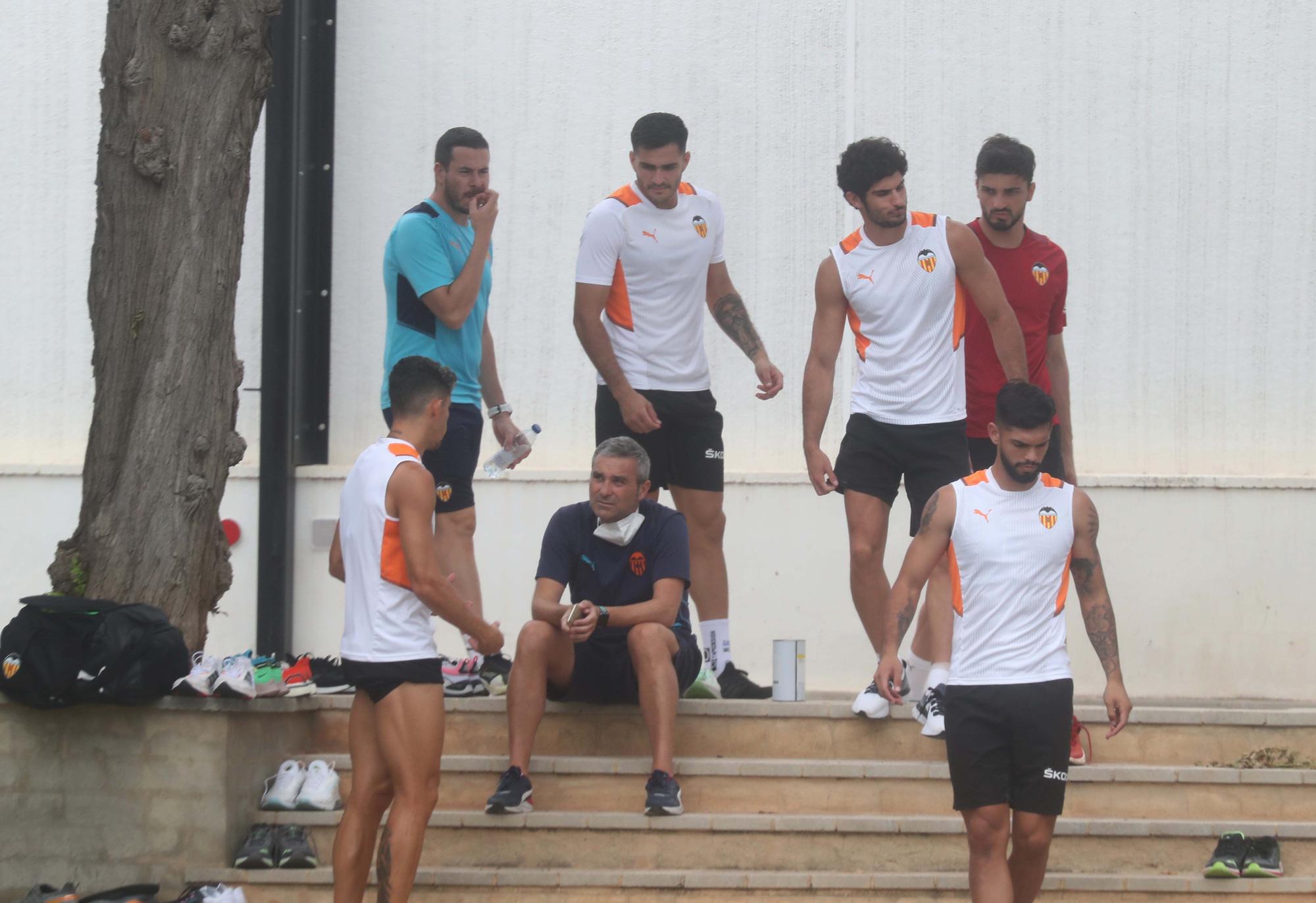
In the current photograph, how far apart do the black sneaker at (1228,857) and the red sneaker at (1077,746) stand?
0.57 meters

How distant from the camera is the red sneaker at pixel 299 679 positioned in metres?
6.13

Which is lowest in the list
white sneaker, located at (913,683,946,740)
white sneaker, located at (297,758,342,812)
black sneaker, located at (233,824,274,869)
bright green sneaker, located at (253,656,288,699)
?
black sneaker, located at (233,824,274,869)

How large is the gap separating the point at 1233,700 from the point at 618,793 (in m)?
4.37

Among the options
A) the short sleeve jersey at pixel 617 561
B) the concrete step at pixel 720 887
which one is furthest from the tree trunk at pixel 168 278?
the short sleeve jersey at pixel 617 561

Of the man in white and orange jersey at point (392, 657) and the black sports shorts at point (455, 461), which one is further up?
the black sports shorts at point (455, 461)

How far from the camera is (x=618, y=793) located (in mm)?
5887

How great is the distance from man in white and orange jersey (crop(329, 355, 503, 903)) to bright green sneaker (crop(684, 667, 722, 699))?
150 centimetres

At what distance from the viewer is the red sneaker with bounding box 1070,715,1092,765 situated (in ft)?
19.5

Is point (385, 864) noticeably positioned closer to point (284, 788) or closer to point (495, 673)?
point (284, 788)

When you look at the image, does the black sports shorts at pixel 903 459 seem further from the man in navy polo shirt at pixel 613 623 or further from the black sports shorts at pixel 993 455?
the man in navy polo shirt at pixel 613 623

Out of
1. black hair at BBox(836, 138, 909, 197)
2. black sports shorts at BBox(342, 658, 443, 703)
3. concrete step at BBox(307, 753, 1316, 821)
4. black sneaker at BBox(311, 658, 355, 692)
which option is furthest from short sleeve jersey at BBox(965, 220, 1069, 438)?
black sneaker at BBox(311, 658, 355, 692)

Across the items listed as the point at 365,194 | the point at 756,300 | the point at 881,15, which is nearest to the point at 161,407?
the point at 365,194

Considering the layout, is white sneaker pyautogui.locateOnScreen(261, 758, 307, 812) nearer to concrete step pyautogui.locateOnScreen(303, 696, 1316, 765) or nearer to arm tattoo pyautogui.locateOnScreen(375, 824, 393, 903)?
concrete step pyautogui.locateOnScreen(303, 696, 1316, 765)

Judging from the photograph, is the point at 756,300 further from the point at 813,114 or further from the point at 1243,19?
the point at 1243,19
